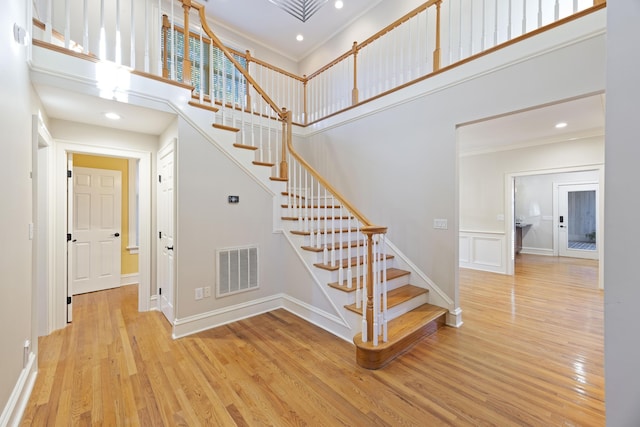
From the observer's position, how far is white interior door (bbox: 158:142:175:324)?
120 inches

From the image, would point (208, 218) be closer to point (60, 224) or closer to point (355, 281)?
point (60, 224)

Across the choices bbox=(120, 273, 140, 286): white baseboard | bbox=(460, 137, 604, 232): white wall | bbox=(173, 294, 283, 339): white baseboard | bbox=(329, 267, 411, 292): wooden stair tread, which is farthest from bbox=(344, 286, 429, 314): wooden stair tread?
bbox=(120, 273, 140, 286): white baseboard

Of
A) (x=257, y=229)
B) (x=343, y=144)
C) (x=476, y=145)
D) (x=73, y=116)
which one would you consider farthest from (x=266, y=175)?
(x=476, y=145)

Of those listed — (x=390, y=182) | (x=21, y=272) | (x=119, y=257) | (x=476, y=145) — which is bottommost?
(x=119, y=257)

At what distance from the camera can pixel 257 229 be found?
11.3 feet

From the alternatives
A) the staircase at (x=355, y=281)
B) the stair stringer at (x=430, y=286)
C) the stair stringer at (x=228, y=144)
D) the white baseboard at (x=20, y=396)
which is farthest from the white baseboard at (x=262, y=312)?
the stair stringer at (x=228, y=144)

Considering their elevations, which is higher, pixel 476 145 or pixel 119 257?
pixel 476 145

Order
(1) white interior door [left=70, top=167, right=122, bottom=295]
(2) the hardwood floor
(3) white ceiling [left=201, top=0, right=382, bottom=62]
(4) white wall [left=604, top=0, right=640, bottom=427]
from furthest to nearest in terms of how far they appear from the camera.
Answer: (3) white ceiling [left=201, top=0, right=382, bottom=62] < (1) white interior door [left=70, top=167, right=122, bottom=295] < (2) the hardwood floor < (4) white wall [left=604, top=0, right=640, bottom=427]

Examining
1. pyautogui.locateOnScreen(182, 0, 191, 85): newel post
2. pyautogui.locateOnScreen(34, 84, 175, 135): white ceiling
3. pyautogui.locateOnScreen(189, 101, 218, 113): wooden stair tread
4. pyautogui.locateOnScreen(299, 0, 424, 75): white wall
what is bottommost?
pyautogui.locateOnScreen(34, 84, 175, 135): white ceiling

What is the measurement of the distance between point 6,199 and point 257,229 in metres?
2.17

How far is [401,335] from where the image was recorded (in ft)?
8.17

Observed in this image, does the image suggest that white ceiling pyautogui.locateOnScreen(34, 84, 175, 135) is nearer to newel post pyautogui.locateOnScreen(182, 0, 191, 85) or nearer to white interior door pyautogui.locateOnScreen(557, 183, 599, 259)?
newel post pyautogui.locateOnScreen(182, 0, 191, 85)

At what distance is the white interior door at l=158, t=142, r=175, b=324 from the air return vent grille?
506 millimetres

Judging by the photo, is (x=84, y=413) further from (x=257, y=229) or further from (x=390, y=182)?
(x=390, y=182)
